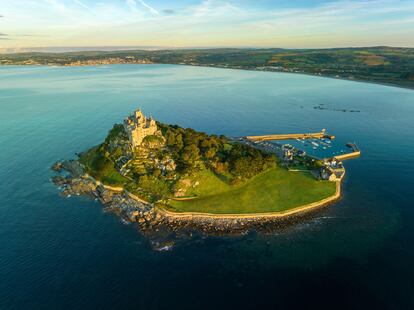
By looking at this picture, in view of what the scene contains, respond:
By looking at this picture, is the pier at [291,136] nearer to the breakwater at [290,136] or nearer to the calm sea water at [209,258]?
the breakwater at [290,136]

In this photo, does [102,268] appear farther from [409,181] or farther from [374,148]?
[374,148]

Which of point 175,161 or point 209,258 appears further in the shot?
point 175,161

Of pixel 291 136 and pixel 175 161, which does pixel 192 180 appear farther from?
pixel 291 136

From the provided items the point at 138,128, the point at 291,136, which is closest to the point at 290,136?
the point at 291,136

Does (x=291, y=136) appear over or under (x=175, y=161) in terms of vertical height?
under

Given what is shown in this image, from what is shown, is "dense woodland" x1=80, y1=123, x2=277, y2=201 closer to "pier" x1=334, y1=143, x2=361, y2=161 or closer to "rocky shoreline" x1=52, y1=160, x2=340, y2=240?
"rocky shoreline" x1=52, y1=160, x2=340, y2=240

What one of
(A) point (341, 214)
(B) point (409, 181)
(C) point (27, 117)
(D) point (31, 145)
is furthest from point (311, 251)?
(C) point (27, 117)
